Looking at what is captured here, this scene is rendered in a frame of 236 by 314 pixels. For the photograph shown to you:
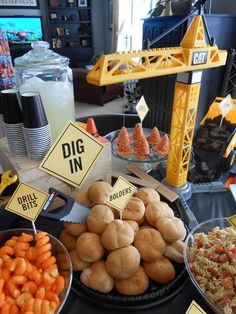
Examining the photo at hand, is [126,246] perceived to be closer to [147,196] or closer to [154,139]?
[147,196]

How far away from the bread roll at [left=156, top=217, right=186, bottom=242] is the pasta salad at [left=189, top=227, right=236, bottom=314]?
0.16 feet

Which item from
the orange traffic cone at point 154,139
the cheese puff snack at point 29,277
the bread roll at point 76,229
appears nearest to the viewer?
the cheese puff snack at point 29,277

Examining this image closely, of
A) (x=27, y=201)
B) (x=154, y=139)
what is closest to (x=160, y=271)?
(x=27, y=201)

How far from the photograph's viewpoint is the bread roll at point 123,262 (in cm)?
46

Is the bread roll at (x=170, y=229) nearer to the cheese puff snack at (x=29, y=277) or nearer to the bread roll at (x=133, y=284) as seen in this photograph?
the bread roll at (x=133, y=284)

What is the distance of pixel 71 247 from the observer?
541mm

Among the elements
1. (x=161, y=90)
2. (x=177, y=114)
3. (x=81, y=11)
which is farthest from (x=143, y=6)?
(x=177, y=114)

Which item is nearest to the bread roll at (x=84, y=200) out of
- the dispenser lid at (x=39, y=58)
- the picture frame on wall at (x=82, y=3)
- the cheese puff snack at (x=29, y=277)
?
the cheese puff snack at (x=29, y=277)

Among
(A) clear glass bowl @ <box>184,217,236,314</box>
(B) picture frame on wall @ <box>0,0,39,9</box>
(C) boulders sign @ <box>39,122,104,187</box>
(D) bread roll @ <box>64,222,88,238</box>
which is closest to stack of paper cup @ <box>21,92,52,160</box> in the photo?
(C) boulders sign @ <box>39,122,104,187</box>

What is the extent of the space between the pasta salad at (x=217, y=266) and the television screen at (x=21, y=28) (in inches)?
217

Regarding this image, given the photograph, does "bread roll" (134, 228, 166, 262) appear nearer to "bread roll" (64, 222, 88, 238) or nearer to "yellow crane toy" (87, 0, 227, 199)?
"bread roll" (64, 222, 88, 238)

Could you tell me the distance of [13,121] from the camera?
640 mm

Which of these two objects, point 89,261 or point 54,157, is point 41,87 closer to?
point 54,157

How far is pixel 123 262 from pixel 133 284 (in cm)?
5
